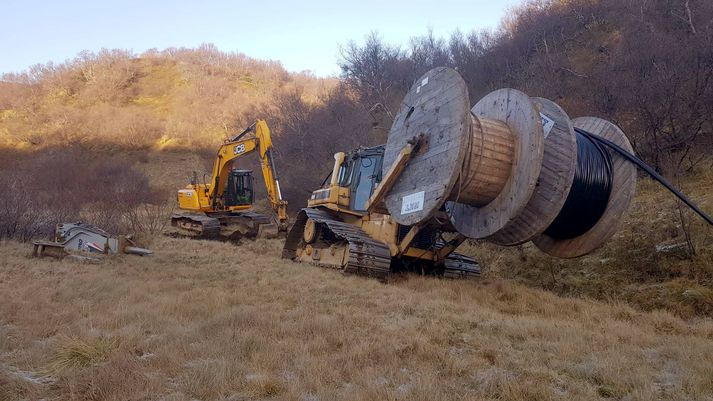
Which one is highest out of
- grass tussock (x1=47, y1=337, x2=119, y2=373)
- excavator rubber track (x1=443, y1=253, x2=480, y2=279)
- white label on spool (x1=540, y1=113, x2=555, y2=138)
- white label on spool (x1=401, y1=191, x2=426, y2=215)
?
white label on spool (x1=540, y1=113, x2=555, y2=138)

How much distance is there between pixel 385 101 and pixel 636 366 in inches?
1050

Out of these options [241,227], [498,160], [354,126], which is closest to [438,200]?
[498,160]

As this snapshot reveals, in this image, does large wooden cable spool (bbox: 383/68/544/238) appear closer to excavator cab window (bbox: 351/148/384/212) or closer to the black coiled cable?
the black coiled cable

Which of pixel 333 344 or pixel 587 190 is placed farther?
pixel 587 190

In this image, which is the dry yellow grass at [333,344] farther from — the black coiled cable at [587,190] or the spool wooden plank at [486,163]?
the spool wooden plank at [486,163]

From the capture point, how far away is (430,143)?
678 cm

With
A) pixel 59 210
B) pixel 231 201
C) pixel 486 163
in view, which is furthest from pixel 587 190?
pixel 59 210

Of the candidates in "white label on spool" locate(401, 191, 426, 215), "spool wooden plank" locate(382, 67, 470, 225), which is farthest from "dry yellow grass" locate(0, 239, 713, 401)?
"spool wooden plank" locate(382, 67, 470, 225)

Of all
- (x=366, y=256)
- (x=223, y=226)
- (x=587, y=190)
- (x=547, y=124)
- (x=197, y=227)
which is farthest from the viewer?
(x=223, y=226)

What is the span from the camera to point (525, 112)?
6301mm

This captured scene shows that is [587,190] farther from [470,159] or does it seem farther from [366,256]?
[366,256]

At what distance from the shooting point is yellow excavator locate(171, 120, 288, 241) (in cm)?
1734

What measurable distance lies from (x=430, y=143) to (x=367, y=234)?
11.9 ft

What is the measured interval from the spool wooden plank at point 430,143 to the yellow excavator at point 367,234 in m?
0.27
